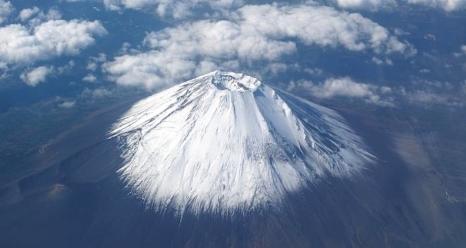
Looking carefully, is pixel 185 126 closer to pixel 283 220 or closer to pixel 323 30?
pixel 283 220

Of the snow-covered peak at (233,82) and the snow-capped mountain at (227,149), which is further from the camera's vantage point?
the snow-covered peak at (233,82)

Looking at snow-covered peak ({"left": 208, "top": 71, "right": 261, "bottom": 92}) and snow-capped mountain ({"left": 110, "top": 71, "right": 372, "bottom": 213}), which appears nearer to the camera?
snow-capped mountain ({"left": 110, "top": 71, "right": 372, "bottom": 213})

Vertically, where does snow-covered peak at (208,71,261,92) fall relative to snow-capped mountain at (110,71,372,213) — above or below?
above

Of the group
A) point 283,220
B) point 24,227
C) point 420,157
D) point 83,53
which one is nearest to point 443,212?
point 420,157

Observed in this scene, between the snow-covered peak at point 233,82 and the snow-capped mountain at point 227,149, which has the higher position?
the snow-covered peak at point 233,82
